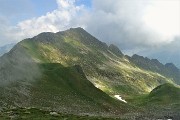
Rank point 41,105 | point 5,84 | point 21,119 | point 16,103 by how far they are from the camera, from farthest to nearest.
Result: point 5,84 → point 41,105 → point 16,103 → point 21,119

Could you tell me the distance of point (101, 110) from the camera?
19725cm

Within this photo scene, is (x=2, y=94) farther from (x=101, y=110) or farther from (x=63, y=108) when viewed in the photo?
(x=101, y=110)

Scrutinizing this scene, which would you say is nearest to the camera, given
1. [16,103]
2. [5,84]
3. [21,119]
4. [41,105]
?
[21,119]

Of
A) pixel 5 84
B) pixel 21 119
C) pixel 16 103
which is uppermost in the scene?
pixel 5 84

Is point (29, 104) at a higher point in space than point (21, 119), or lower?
higher

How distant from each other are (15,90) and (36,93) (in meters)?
13.5

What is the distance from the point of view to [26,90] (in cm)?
18862

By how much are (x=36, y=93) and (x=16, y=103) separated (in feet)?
102

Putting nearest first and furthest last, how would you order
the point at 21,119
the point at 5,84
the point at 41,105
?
1. the point at 21,119
2. the point at 41,105
3. the point at 5,84

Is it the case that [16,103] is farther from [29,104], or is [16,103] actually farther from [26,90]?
[26,90]

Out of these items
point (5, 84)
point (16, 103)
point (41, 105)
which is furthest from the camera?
point (5, 84)

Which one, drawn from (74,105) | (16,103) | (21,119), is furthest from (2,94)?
(21,119)

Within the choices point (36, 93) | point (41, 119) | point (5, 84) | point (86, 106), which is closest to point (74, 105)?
point (86, 106)

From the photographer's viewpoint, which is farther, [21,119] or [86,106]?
[86,106]
